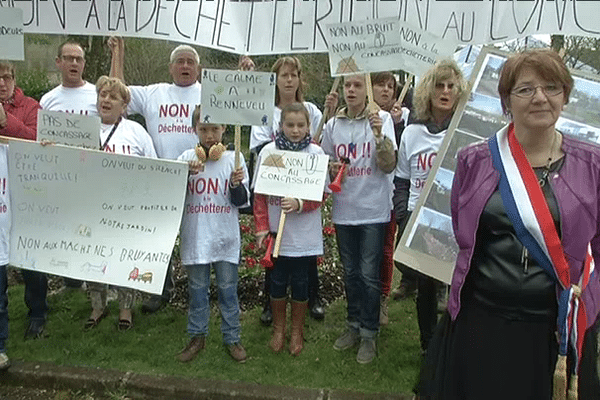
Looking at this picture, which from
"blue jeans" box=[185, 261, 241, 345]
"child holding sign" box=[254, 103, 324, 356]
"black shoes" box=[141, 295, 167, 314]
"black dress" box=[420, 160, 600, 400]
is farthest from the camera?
"black shoes" box=[141, 295, 167, 314]

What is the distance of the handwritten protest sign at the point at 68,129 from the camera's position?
3842 millimetres

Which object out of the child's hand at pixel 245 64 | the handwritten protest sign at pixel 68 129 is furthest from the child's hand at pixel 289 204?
the handwritten protest sign at pixel 68 129

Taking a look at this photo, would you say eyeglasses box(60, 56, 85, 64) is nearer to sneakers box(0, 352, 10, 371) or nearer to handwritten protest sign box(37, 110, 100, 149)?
handwritten protest sign box(37, 110, 100, 149)

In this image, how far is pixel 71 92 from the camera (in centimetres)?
458

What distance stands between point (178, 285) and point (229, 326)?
1.45 m

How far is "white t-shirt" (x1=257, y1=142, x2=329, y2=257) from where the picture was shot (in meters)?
4.02

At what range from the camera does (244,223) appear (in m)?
7.25

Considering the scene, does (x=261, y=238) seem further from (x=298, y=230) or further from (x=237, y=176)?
(x=237, y=176)

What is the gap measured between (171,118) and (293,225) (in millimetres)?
1297

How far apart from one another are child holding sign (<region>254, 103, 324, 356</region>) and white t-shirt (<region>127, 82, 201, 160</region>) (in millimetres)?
768

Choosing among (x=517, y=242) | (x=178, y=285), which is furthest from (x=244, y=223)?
(x=517, y=242)

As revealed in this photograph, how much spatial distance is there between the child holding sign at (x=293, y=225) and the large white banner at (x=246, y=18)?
1.62 feet

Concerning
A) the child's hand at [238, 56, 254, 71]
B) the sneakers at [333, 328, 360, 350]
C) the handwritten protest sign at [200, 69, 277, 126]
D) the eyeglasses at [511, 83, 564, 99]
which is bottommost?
the sneakers at [333, 328, 360, 350]

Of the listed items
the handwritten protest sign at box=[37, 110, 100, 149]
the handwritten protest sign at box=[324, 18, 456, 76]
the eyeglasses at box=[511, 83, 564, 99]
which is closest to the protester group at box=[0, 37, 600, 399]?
the eyeglasses at box=[511, 83, 564, 99]
